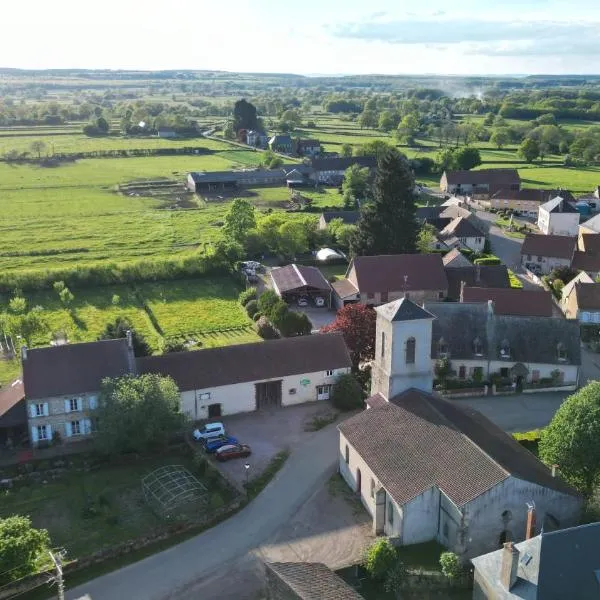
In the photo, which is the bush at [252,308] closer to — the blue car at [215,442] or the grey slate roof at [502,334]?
the grey slate roof at [502,334]

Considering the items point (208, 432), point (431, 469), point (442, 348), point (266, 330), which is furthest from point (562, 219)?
point (431, 469)

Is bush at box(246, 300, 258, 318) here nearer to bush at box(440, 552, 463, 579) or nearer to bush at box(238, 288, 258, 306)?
bush at box(238, 288, 258, 306)

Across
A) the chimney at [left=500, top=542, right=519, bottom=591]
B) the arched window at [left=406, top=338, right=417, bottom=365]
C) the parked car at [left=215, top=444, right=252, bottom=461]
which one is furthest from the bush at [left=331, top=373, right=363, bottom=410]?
the chimney at [left=500, top=542, right=519, bottom=591]

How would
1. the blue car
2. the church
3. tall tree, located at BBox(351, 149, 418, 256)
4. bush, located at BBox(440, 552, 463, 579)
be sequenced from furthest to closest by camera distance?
1. tall tree, located at BBox(351, 149, 418, 256)
2. the blue car
3. the church
4. bush, located at BBox(440, 552, 463, 579)

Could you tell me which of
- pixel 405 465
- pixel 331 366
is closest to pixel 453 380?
pixel 331 366

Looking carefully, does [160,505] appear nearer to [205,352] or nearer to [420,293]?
[205,352]

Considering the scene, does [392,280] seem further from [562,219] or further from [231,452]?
[562,219]

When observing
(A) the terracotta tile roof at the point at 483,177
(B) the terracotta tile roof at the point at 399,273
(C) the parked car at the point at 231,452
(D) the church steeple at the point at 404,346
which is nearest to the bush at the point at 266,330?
(B) the terracotta tile roof at the point at 399,273
